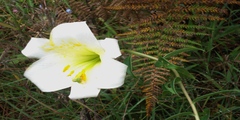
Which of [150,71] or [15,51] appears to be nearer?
[150,71]

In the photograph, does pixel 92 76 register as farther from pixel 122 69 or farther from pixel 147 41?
pixel 147 41

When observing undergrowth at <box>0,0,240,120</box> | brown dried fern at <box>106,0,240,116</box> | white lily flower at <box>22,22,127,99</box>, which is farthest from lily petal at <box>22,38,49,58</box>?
brown dried fern at <box>106,0,240,116</box>

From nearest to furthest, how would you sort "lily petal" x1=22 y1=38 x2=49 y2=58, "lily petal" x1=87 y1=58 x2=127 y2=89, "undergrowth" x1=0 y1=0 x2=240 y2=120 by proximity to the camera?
"lily petal" x1=87 y1=58 x2=127 y2=89, "lily petal" x1=22 y1=38 x2=49 y2=58, "undergrowth" x1=0 y1=0 x2=240 y2=120

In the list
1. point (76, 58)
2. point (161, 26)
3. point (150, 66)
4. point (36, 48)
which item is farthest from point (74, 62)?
point (161, 26)

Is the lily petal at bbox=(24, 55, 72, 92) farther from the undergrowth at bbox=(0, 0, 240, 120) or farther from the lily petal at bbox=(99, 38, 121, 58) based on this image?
the undergrowth at bbox=(0, 0, 240, 120)

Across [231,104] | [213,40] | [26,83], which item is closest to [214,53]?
[213,40]

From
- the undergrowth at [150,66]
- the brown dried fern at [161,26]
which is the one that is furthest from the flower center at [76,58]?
the brown dried fern at [161,26]

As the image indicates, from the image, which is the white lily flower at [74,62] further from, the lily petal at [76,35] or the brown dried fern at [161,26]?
the brown dried fern at [161,26]
